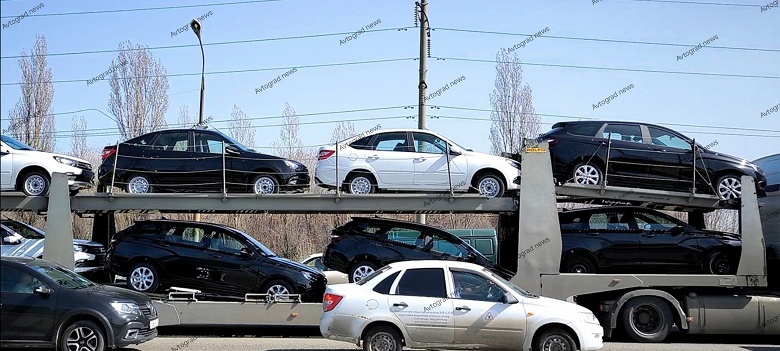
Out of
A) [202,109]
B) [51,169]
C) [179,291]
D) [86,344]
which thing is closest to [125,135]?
[202,109]

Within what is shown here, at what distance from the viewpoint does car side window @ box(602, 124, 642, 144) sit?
14055 millimetres

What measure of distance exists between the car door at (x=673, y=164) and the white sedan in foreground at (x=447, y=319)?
503cm

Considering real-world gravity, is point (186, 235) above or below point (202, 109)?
below

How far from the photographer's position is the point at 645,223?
1361 cm

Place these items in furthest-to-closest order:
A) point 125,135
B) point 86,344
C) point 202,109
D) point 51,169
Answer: point 125,135
point 202,109
point 51,169
point 86,344

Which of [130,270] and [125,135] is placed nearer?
[130,270]

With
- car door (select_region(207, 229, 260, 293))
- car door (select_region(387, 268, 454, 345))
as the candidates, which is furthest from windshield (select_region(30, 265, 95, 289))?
car door (select_region(387, 268, 454, 345))

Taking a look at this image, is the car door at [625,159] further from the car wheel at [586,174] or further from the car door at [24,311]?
the car door at [24,311]

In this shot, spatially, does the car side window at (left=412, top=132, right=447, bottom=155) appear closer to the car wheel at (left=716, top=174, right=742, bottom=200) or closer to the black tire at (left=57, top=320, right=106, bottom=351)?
the car wheel at (left=716, top=174, right=742, bottom=200)

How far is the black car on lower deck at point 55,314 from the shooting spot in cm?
1005

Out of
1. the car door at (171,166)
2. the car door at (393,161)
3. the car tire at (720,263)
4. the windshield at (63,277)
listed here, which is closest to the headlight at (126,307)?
the windshield at (63,277)

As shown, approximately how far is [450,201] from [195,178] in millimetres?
5067

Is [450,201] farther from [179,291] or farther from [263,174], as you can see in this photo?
[179,291]

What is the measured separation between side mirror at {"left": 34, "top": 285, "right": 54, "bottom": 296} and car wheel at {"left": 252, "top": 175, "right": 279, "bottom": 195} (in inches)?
188
